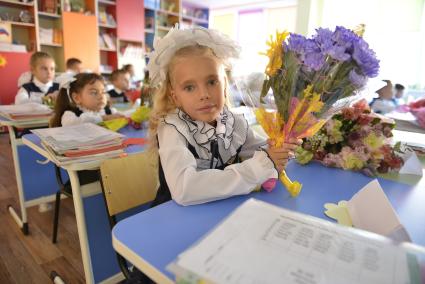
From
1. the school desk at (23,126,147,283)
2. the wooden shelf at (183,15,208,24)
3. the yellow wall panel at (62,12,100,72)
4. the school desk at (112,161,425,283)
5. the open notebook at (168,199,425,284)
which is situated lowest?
the school desk at (23,126,147,283)

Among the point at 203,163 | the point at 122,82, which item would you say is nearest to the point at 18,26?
the point at 122,82

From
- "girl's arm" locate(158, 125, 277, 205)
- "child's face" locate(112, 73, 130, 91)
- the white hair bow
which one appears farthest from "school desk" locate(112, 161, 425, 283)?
"child's face" locate(112, 73, 130, 91)

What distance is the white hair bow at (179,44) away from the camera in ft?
3.25

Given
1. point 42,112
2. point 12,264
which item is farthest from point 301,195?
point 42,112

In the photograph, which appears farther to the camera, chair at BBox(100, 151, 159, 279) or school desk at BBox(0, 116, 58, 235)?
school desk at BBox(0, 116, 58, 235)

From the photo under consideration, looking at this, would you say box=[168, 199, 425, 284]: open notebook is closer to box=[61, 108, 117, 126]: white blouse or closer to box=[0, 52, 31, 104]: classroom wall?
box=[61, 108, 117, 126]: white blouse

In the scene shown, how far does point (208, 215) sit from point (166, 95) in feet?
1.85

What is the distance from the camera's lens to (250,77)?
91cm

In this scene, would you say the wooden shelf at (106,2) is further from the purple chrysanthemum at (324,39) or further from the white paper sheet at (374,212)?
the white paper sheet at (374,212)

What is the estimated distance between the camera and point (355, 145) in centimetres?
115

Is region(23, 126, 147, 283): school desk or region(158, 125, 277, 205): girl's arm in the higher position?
region(158, 125, 277, 205): girl's arm

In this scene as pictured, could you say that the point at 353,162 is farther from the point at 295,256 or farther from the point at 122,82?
the point at 122,82

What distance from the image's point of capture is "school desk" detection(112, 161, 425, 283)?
21.2 inches

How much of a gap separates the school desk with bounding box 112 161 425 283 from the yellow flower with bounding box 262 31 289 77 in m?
0.35
